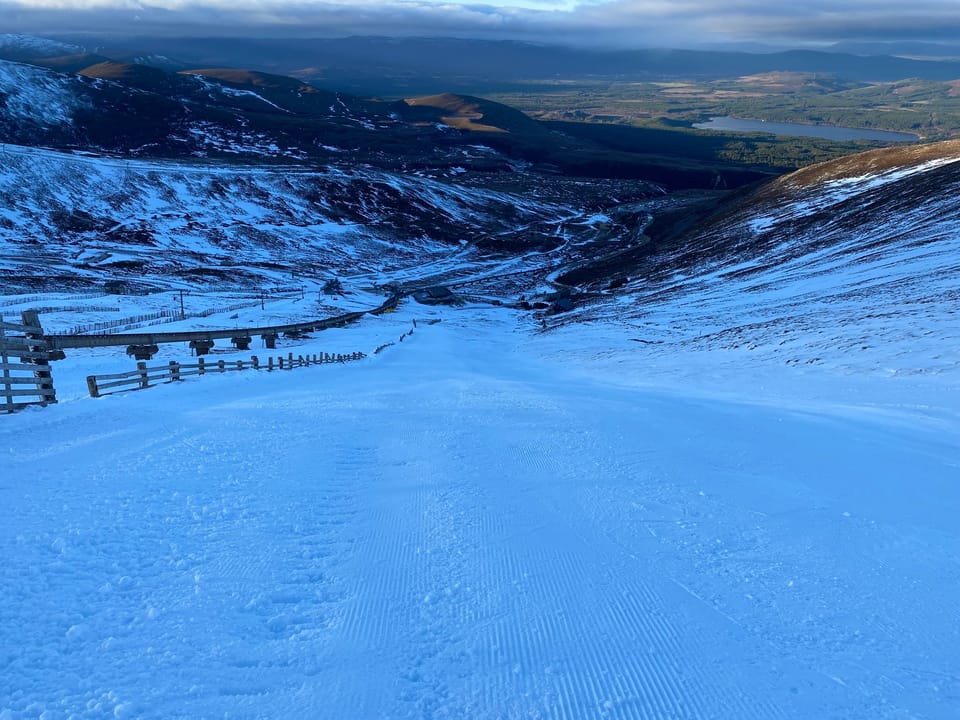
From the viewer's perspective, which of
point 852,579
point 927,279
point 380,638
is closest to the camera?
point 380,638

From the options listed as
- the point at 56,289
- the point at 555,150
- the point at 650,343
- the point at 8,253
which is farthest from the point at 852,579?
the point at 555,150

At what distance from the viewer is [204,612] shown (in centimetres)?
450

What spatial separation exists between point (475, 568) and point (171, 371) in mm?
13272

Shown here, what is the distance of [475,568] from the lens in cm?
530

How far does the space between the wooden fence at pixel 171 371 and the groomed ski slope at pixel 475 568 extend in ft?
11.9

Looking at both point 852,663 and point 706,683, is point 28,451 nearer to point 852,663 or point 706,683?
point 706,683

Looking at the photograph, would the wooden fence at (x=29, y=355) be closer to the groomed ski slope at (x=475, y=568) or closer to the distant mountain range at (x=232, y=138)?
the groomed ski slope at (x=475, y=568)

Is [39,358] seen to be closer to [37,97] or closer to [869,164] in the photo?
[869,164]

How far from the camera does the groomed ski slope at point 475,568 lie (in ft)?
12.6

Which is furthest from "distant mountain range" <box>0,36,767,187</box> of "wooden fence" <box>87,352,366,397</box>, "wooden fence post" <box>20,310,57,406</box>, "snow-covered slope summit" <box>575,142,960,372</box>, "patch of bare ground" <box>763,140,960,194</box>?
"wooden fence post" <box>20,310,57,406</box>

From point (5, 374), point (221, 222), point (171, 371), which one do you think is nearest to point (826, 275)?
point (171, 371)

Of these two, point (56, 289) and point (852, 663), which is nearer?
point (852, 663)

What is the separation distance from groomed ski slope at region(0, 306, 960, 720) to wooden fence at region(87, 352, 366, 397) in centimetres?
364

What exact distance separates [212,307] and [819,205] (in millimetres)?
58277
